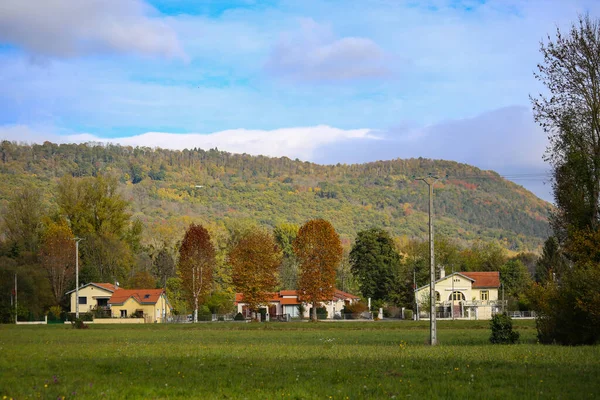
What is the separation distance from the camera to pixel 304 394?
1639cm

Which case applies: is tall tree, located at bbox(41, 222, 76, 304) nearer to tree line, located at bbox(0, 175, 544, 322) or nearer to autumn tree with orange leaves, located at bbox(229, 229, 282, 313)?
tree line, located at bbox(0, 175, 544, 322)

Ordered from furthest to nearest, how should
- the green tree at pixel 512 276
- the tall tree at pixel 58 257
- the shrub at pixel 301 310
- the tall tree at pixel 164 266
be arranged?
the tall tree at pixel 164 266 → the green tree at pixel 512 276 → the shrub at pixel 301 310 → the tall tree at pixel 58 257

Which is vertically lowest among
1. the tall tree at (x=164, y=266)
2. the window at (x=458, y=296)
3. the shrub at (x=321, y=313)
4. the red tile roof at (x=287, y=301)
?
the shrub at (x=321, y=313)

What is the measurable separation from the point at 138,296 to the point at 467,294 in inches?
1991

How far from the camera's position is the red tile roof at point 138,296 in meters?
93.9

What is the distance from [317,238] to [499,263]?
5696 cm

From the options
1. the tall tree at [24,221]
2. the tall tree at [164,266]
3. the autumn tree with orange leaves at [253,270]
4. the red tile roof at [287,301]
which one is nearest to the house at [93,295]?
the tall tree at [24,221]

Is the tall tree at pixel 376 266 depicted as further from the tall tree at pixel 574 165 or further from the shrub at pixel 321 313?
the tall tree at pixel 574 165

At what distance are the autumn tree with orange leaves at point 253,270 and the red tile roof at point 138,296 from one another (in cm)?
1330

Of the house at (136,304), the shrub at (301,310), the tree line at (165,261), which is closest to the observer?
the tree line at (165,261)

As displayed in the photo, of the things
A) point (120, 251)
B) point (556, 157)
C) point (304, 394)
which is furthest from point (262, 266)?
point (304, 394)

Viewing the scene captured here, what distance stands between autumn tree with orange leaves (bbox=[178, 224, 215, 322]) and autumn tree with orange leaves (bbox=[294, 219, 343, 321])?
15.2 meters

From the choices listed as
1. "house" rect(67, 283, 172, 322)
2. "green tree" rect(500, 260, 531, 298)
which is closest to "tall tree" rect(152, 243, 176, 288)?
"house" rect(67, 283, 172, 322)

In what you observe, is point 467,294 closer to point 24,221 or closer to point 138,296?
point 138,296
